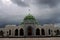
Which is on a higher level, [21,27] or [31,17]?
[31,17]

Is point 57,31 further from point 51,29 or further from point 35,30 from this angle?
point 35,30

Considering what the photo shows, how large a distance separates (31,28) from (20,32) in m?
3.51

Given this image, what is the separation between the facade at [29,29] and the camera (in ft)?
151

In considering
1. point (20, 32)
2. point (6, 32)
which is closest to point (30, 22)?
point (20, 32)

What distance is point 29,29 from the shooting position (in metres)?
46.7

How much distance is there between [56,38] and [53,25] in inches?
617

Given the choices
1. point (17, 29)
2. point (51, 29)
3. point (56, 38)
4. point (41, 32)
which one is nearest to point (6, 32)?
point (17, 29)

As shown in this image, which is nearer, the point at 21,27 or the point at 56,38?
the point at 56,38

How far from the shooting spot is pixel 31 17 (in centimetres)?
4797

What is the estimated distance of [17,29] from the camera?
47188 millimetres

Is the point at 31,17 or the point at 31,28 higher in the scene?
the point at 31,17

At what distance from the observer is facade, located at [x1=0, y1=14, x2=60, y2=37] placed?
45.9 metres

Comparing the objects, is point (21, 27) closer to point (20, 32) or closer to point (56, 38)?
point (20, 32)

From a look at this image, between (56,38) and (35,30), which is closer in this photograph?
(56,38)
